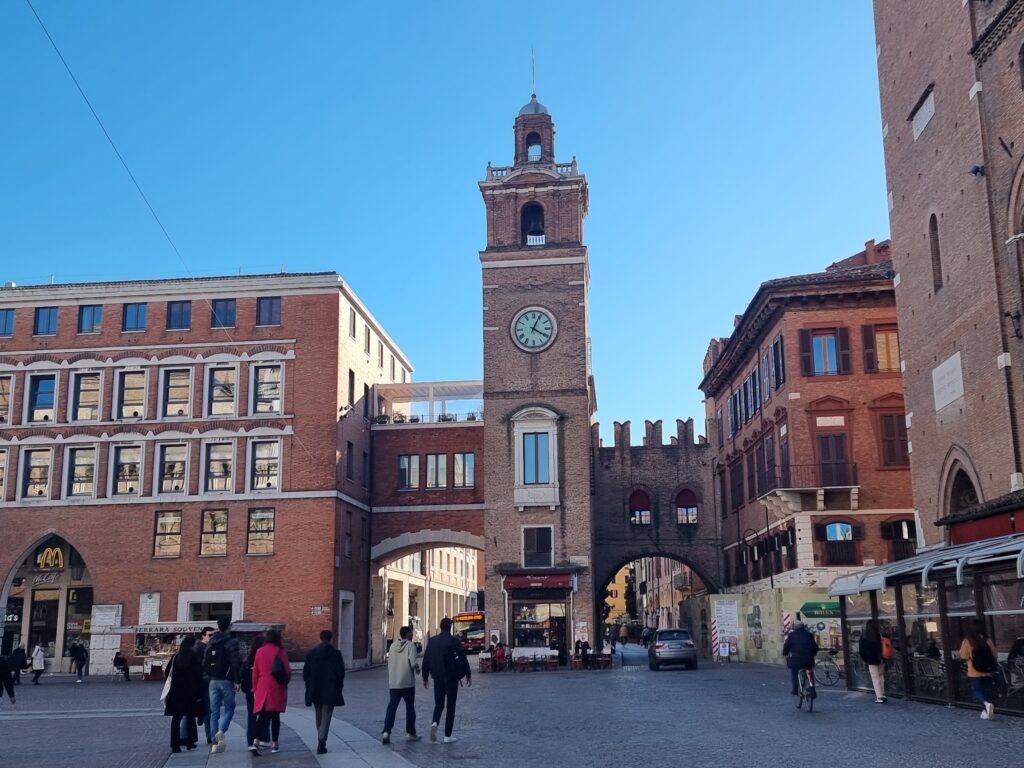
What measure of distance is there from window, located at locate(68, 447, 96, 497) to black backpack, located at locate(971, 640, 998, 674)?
37.6 meters

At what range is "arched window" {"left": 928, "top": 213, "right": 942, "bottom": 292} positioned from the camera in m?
27.3

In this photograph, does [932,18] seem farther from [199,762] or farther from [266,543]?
[266,543]

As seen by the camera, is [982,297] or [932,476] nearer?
[982,297]

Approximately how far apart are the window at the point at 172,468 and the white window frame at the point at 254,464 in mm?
2713

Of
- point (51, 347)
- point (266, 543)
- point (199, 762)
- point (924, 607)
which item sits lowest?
point (199, 762)

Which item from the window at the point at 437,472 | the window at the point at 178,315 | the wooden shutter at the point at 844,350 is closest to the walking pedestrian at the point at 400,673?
the wooden shutter at the point at 844,350

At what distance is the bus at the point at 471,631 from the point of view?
56.3 meters

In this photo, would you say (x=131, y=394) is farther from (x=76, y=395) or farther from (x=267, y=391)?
(x=267, y=391)

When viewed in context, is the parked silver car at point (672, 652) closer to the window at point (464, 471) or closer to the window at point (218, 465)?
the window at point (464, 471)

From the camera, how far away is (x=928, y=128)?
27.6 m

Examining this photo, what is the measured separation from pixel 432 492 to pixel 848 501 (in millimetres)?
18643

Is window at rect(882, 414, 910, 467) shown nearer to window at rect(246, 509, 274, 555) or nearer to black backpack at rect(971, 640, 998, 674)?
black backpack at rect(971, 640, 998, 674)

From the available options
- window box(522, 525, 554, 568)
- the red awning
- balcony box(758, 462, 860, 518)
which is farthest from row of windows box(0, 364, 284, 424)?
balcony box(758, 462, 860, 518)

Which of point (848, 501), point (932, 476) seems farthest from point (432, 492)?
point (932, 476)
